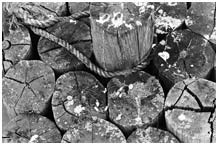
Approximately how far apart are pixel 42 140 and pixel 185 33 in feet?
2.88

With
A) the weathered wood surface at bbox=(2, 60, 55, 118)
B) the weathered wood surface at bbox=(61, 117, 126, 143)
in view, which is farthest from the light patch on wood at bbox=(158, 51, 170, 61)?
the weathered wood surface at bbox=(2, 60, 55, 118)

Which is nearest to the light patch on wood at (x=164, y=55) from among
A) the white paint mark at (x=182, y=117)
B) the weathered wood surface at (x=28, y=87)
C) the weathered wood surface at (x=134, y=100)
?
the weathered wood surface at (x=134, y=100)

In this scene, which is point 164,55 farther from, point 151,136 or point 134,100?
point 151,136

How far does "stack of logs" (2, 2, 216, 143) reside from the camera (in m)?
2.39

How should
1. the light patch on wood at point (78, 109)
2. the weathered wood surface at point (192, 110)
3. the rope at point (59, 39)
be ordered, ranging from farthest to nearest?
the rope at point (59, 39)
the light patch on wood at point (78, 109)
the weathered wood surface at point (192, 110)

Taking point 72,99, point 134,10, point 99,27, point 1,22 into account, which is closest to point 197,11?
point 134,10

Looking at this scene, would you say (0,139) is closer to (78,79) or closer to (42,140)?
(42,140)

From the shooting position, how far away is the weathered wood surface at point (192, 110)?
2.35 m

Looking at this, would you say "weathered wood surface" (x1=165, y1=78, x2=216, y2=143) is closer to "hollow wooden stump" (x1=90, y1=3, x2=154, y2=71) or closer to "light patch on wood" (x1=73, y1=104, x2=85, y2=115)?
"hollow wooden stump" (x1=90, y1=3, x2=154, y2=71)

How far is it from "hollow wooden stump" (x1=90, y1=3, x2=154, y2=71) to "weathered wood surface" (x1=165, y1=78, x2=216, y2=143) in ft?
0.85

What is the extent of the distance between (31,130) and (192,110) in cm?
74

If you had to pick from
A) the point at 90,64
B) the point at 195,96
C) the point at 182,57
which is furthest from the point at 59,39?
the point at 195,96

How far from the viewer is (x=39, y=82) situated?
101 inches

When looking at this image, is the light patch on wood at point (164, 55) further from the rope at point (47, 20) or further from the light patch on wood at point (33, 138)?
the light patch on wood at point (33, 138)
